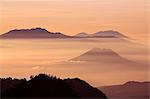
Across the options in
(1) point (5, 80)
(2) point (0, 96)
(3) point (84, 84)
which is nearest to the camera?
(2) point (0, 96)

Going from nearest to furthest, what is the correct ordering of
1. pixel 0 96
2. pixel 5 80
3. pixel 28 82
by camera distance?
pixel 0 96, pixel 28 82, pixel 5 80

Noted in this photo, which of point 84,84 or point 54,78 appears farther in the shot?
point 84,84

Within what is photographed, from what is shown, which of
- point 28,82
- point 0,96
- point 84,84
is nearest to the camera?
point 0,96

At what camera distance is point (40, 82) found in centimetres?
5172

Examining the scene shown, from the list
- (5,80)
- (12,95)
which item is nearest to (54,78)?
(12,95)

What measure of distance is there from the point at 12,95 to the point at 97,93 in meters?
20.4

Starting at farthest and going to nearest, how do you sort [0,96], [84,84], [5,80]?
[84,84] < [5,80] < [0,96]

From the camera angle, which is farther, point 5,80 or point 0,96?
point 5,80

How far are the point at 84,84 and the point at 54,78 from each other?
15.8 meters

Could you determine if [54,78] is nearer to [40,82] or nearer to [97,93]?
[40,82]

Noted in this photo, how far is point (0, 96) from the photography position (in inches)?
1935

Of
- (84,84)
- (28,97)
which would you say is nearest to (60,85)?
(28,97)

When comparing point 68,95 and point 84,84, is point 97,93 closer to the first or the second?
point 84,84

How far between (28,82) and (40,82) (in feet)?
4.98
